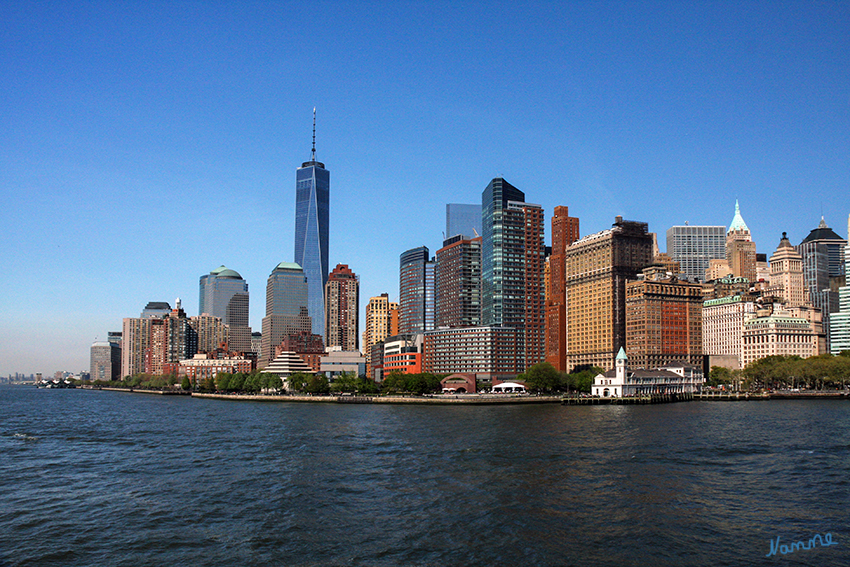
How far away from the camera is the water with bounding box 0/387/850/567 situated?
41594 mm

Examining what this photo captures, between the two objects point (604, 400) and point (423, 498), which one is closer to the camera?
point (423, 498)

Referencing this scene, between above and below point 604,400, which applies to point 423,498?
above

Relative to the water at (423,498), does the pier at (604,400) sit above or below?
below

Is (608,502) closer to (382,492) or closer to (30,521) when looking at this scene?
(382,492)

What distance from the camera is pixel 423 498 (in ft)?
178

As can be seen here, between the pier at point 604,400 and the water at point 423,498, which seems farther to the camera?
the pier at point 604,400

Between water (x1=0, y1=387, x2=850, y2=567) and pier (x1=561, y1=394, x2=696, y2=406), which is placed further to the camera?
pier (x1=561, y1=394, x2=696, y2=406)

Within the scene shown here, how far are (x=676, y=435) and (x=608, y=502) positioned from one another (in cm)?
5012

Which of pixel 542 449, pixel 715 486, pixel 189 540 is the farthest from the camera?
pixel 542 449

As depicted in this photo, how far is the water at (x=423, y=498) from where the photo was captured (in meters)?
41.6

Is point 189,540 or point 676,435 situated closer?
point 189,540

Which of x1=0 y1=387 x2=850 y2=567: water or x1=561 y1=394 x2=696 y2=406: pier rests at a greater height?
x1=0 y1=387 x2=850 y2=567: water

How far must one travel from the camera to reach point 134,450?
8325 cm

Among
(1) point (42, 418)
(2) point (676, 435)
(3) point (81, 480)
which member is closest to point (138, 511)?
(3) point (81, 480)
